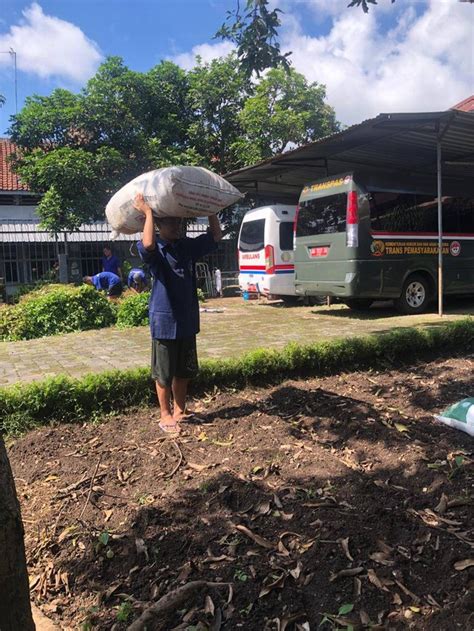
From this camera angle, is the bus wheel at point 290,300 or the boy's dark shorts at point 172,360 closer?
the boy's dark shorts at point 172,360

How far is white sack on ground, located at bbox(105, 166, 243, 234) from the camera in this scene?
378 centimetres

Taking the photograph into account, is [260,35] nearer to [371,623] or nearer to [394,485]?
[394,485]

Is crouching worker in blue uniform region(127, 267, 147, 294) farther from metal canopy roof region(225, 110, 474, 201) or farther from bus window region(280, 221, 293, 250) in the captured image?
bus window region(280, 221, 293, 250)

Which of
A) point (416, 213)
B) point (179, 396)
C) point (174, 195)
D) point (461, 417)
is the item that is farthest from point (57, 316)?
point (461, 417)

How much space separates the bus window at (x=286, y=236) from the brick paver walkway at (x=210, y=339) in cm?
195

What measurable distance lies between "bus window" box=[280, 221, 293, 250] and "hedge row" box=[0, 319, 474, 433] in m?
6.12

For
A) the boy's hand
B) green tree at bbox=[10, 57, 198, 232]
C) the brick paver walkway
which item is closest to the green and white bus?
the brick paver walkway

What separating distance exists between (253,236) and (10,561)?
11.4 m

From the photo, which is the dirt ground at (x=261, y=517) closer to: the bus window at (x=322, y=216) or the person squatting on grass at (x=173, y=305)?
the person squatting on grass at (x=173, y=305)

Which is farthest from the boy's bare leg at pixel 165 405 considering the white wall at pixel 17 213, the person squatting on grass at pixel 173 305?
the white wall at pixel 17 213

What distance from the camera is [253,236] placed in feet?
41.5

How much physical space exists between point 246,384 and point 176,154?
14266mm

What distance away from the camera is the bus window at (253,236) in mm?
12312

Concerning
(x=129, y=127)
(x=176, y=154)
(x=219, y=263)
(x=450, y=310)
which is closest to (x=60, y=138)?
(x=129, y=127)
